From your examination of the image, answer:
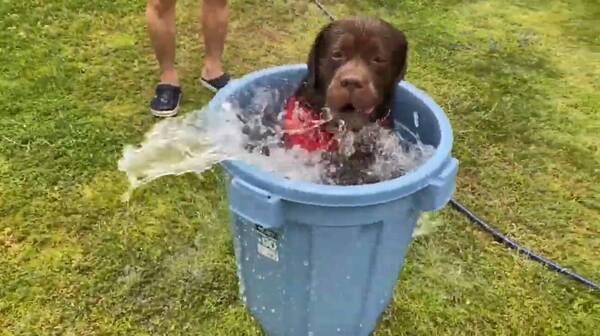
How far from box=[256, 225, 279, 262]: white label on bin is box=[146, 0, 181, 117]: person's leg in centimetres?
150

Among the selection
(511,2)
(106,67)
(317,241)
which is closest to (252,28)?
(106,67)

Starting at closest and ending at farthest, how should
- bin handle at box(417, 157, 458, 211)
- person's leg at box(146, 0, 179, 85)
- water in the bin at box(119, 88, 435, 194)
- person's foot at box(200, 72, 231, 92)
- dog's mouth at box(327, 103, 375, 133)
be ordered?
1. bin handle at box(417, 157, 458, 211)
2. water in the bin at box(119, 88, 435, 194)
3. dog's mouth at box(327, 103, 375, 133)
4. person's leg at box(146, 0, 179, 85)
5. person's foot at box(200, 72, 231, 92)

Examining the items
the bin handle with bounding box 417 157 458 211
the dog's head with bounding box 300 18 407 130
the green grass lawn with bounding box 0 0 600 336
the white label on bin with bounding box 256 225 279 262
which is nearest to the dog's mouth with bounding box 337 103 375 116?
the dog's head with bounding box 300 18 407 130

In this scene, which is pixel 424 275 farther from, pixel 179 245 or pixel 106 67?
pixel 106 67

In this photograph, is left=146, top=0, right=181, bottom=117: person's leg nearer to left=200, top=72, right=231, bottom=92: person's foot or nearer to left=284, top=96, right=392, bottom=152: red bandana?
left=200, top=72, right=231, bottom=92: person's foot

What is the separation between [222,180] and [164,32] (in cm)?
75

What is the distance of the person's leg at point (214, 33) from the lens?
343 centimetres

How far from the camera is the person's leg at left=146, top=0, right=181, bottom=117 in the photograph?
10.7 ft

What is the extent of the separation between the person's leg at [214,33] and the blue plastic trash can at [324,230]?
3.55 feet

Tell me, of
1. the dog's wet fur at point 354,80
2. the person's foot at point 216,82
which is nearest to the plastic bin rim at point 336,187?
the dog's wet fur at point 354,80

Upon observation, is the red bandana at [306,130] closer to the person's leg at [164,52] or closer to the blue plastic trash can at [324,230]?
the blue plastic trash can at [324,230]

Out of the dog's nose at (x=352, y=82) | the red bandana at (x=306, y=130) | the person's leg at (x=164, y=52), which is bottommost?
the person's leg at (x=164, y=52)

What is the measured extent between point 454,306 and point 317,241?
2.79 ft

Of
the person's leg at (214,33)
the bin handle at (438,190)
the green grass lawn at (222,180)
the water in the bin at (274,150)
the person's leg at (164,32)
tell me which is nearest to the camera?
the bin handle at (438,190)
